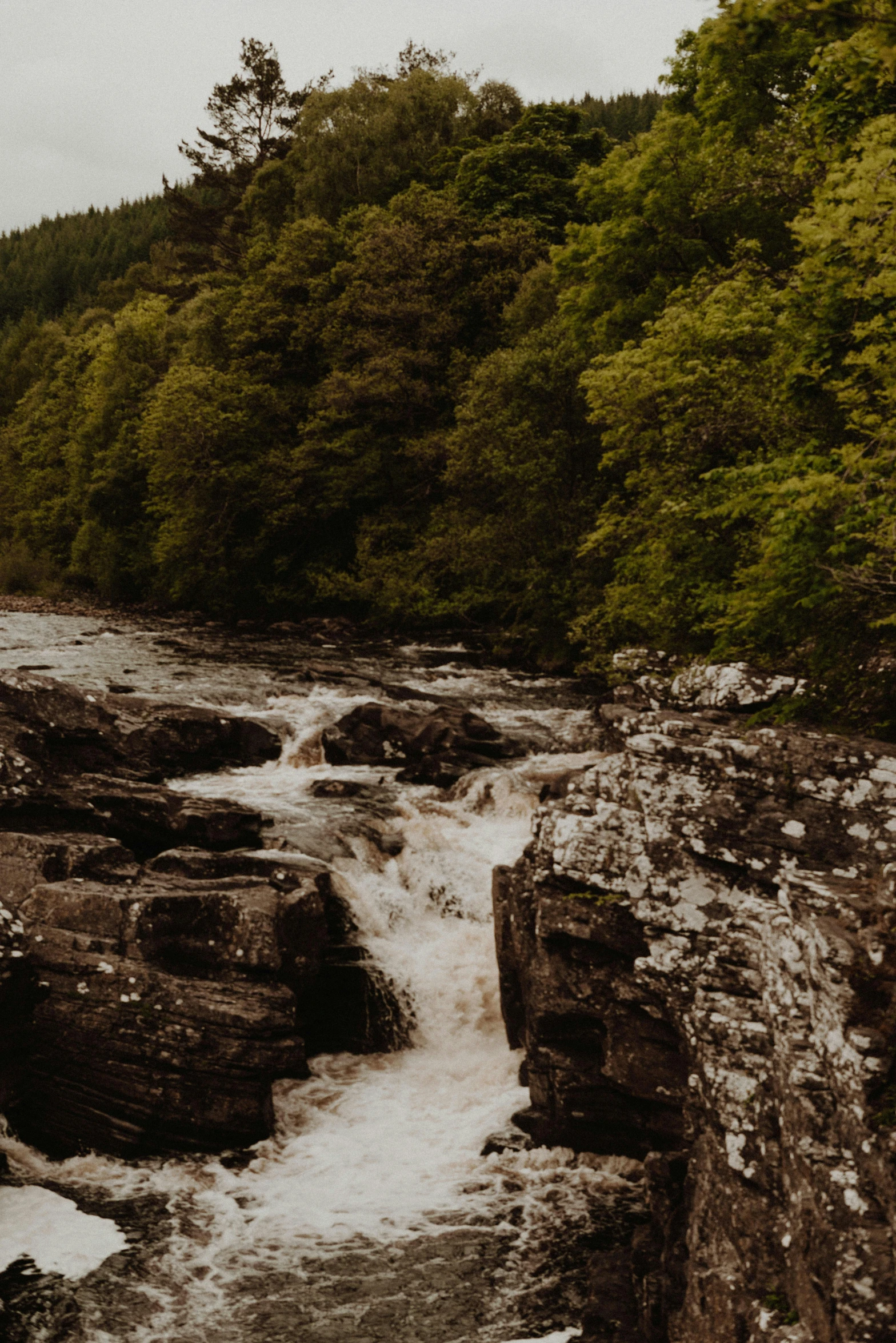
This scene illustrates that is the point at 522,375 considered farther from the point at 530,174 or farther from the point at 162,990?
the point at 162,990

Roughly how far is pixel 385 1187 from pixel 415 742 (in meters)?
12.6

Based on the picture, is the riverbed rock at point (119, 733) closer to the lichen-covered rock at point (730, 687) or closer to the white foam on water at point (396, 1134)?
the white foam on water at point (396, 1134)

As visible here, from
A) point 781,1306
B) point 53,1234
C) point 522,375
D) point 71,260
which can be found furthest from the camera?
point 71,260

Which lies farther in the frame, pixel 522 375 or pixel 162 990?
pixel 522 375

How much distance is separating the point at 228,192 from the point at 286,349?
32.4 m

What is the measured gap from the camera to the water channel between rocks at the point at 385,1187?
997cm

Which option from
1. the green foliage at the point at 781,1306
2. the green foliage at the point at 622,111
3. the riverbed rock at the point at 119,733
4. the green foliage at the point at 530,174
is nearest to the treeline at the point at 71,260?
the green foliage at the point at 622,111

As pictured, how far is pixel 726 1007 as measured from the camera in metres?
8.23

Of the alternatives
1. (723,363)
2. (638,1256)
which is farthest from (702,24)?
(638,1256)

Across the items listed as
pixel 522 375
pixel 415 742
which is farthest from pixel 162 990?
pixel 522 375

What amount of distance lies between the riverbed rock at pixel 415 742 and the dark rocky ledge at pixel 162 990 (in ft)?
23.0

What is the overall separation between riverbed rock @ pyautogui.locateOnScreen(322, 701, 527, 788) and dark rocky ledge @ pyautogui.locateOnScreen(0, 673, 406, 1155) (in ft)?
23.0

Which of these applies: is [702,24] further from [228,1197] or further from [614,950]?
[228,1197]

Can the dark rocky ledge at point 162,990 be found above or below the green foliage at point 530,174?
below
